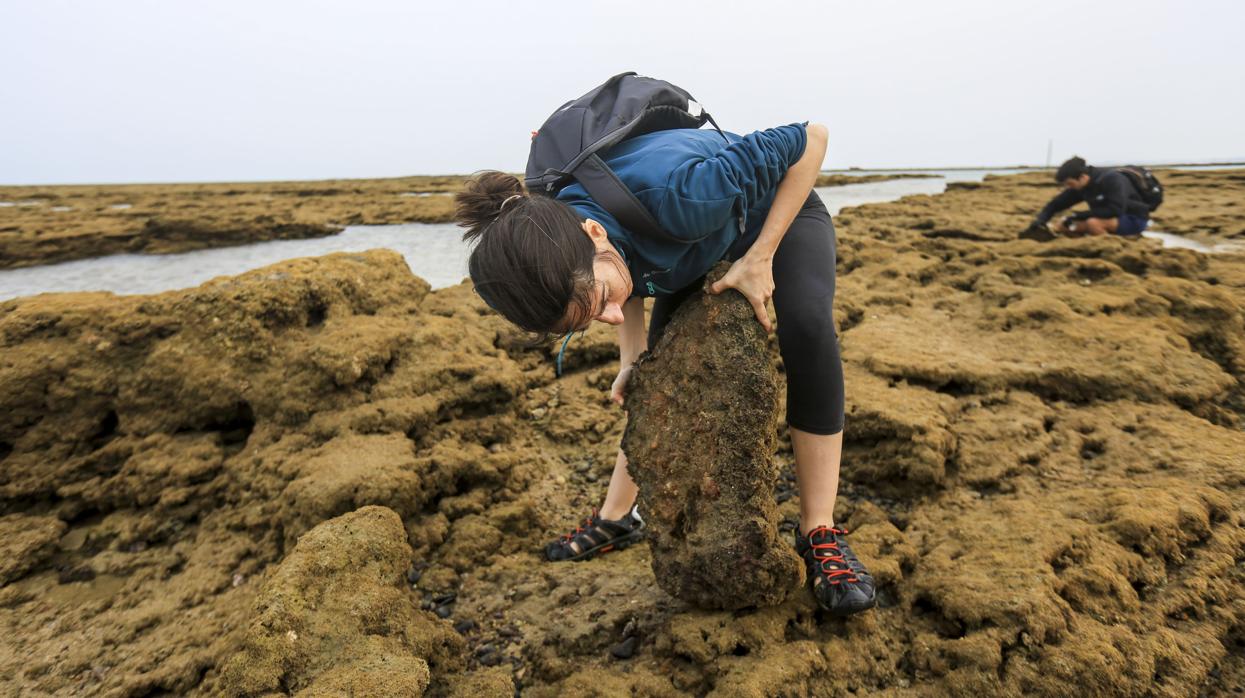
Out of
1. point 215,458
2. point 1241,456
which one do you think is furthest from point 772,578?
point 215,458

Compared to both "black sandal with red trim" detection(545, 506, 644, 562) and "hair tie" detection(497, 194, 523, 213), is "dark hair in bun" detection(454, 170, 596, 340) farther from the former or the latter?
"black sandal with red trim" detection(545, 506, 644, 562)

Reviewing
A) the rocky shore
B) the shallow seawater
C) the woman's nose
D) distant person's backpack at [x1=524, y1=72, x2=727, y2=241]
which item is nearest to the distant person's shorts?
the shallow seawater

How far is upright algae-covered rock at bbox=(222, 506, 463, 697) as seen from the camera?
1.45 m

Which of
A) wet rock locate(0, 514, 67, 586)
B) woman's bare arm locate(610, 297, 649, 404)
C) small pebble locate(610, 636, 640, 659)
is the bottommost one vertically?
small pebble locate(610, 636, 640, 659)

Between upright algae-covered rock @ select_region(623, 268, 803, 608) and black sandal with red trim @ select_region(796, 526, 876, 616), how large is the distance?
3.3 inches

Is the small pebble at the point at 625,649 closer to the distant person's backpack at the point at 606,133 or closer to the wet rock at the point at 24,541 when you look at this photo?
the distant person's backpack at the point at 606,133

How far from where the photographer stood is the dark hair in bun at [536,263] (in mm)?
1350

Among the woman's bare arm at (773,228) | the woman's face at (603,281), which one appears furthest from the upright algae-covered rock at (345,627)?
the woman's bare arm at (773,228)

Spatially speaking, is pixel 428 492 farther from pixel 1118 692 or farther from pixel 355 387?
pixel 1118 692

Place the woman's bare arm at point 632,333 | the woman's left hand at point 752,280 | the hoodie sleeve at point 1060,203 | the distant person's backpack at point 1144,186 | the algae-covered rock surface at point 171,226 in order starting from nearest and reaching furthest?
the woman's left hand at point 752,280, the woman's bare arm at point 632,333, the distant person's backpack at point 1144,186, the hoodie sleeve at point 1060,203, the algae-covered rock surface at point 171,226

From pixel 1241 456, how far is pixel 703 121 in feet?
7.47

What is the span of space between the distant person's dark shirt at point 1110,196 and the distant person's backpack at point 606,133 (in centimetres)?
640

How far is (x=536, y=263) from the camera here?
135cm

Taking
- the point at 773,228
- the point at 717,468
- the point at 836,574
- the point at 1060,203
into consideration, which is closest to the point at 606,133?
the point at 773,228
